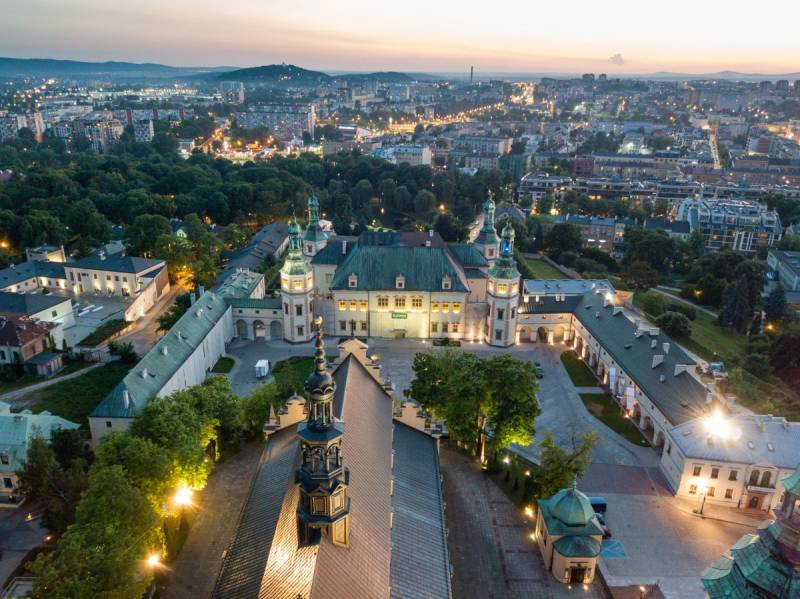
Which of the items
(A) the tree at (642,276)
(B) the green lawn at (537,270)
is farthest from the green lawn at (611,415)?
(A) the tree at (642,276)

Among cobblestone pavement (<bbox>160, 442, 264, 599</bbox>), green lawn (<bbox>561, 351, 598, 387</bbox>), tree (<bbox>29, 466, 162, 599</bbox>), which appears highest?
tree (<bbox>29, 466, 162, 599</bbox>)

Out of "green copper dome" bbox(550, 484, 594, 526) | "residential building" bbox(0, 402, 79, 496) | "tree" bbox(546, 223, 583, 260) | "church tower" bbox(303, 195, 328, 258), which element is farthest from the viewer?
"tree" bbox(546, 223, 583, 260)

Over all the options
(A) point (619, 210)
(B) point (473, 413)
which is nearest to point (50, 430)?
(B) point (473, 413)

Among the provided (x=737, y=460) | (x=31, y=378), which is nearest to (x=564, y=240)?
(x=737, y=460)

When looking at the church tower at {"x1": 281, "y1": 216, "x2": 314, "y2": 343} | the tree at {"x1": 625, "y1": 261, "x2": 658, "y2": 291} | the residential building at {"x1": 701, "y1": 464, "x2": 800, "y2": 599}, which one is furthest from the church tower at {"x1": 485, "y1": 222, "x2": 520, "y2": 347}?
the residential building at {"x1": 701, "y1": 464, "x2": 800, "y2": 599}

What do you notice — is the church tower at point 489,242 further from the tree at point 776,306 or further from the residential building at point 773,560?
the residential building at point 773,560

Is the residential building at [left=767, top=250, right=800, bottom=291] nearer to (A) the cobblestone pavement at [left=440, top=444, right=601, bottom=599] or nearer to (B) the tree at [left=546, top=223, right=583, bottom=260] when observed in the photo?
(B) the tree at [left=546, top=223, right=583, bottom=260]

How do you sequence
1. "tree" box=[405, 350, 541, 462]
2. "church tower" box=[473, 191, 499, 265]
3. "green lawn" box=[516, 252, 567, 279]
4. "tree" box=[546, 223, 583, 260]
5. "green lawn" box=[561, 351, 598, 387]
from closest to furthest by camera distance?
"tree" box=[405, 350, 541, 462] → "green lawn" box=[561, 351, 598, 387] → "church tower" box=[473, 191, 499, 265] → "green lawn" box=[516, 252, 567, 279] → "tree" box=[546, 223, 583, 260]

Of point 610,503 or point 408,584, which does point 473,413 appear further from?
point 408,584
